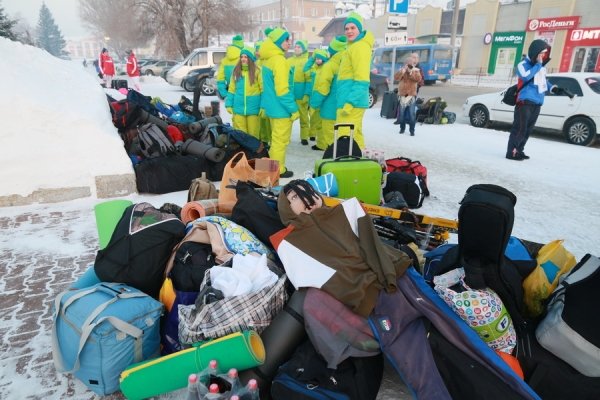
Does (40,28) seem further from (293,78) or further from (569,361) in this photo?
(569,361)

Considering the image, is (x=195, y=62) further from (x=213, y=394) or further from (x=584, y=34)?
→ (x=584, y=34)

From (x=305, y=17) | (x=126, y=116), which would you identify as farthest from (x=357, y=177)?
(x=305, y=17)

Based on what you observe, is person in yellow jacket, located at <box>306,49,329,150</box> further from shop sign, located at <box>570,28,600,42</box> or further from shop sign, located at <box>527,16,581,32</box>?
shop sign, located at <box>527,16,581,32</box>

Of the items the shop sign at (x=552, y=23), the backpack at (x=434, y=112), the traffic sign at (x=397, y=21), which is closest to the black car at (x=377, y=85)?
the traffic sign at (x=397, y=21)

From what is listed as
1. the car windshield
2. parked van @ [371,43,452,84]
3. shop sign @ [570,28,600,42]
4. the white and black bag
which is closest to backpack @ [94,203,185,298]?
the white and black bag

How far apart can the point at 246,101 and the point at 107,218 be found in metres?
3.65

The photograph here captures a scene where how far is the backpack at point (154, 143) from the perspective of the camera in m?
5.44

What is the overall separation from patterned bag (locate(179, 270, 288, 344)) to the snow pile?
331cm

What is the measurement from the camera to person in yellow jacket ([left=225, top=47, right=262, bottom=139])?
19.9ft

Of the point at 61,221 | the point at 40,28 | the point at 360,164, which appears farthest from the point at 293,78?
the point at 40,28

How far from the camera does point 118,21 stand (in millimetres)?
40719

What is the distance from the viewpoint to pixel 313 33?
66.5 m

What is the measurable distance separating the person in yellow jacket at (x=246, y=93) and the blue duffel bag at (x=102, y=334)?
439 centimetres

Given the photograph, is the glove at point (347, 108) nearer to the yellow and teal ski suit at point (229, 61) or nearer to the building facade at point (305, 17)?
the yellow and teal ski suit at point (229, 61)
